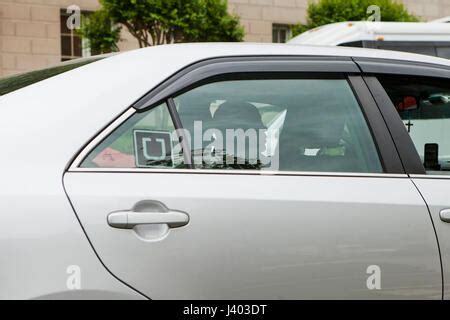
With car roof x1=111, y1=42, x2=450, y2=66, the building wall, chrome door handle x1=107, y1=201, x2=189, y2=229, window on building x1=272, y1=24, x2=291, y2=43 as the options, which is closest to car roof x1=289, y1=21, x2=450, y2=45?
car roof x1=111, y1=42, x2=450, y2=66

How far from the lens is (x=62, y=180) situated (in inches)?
85.6

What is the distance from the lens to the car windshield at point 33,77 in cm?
250

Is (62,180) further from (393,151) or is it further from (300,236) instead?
(393,151)

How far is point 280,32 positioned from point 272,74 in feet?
75.1

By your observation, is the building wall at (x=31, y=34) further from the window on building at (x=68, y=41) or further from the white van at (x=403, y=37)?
the white van at (x=403, y=37)

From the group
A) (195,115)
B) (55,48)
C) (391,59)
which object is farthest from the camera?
(55,48)

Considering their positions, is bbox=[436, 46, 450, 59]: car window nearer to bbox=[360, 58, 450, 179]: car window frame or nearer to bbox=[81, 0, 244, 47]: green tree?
bbox=[360, 58, 450, 179]: car window frame

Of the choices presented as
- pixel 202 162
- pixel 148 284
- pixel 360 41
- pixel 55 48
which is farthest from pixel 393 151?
pixel 55 48

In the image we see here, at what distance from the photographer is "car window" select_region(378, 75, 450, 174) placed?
2.73 metres

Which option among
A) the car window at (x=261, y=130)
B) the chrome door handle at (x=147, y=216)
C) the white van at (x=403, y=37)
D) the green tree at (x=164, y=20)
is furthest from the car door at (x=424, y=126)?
the green tree at (x=164, y=20)

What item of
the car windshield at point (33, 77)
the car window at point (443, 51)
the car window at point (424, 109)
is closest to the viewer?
the car windshield at point (33, 77)

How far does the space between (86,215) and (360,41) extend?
29.6 ft

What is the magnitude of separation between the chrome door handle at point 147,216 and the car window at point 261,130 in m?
0.16
